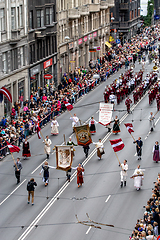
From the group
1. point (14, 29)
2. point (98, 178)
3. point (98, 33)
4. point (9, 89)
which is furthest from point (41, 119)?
point (98, 33)

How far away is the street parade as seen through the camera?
25.8 metres

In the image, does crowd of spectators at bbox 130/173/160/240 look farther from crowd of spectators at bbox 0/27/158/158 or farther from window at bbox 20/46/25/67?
window at bbox 20/46/25/67

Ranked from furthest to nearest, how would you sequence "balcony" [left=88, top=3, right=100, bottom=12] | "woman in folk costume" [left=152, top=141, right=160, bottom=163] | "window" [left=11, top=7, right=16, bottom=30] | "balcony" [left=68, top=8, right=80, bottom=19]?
"balcony" [left=88, top=3, right=100, bottom=12], "balcony" [left=68, top=8, right=80, bottom=19], "window" [left=11, top=7, right=16, bottom=30], "woman in folk costume" [left=152, top=141, right=160, bottom=163]

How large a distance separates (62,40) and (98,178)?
34.2m

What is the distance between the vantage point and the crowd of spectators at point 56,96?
126 ft

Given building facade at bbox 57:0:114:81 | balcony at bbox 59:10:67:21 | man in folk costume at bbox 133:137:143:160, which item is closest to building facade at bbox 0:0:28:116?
building facade at bbox 57:0:114:81

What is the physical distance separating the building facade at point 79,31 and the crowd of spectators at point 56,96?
1558 millimetres

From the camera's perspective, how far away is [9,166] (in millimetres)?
33219

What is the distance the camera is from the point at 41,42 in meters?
54.9

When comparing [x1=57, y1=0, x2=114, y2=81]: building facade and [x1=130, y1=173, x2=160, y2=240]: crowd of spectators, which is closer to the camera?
[x1=130, y1=173, x2=160, y2=240]: crowd of spectators

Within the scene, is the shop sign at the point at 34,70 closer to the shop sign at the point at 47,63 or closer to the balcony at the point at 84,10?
the shop sign at the point at 47,63

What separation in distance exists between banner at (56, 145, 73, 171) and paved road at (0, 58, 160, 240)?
81 cm

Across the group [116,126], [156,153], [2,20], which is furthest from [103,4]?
[156,153]

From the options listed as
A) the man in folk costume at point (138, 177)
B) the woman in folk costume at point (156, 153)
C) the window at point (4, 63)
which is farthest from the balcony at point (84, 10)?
the man in folk costume at point (138, 177)
